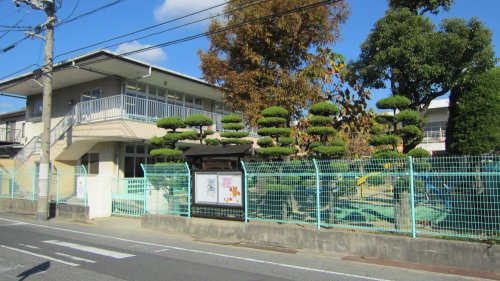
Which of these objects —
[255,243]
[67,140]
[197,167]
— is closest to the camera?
[255,243]

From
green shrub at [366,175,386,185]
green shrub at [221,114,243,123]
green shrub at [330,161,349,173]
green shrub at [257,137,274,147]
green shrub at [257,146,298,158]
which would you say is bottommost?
green shrub at [366,175,386,185]

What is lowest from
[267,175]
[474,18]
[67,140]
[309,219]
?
[309,219]

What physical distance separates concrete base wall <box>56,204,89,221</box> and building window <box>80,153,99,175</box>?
198 inches

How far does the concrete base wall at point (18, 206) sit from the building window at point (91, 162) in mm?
3705

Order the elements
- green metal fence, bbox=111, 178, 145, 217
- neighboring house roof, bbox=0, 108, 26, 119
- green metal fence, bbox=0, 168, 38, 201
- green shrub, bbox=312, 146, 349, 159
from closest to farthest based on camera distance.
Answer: green shrub, bbox=312, 146, 349, 159 < green metal fence, bbox=111, 178, 145, 217 < green metal fence, bbox=0, 168, 38, 201 < neighboring house roof, bbox=0, 108, 26, 119

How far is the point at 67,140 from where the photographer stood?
20312mm

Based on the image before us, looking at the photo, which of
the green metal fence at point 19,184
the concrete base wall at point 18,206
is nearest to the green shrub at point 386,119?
the concrete base wall at point 18,206

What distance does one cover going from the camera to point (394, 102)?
10.3 m

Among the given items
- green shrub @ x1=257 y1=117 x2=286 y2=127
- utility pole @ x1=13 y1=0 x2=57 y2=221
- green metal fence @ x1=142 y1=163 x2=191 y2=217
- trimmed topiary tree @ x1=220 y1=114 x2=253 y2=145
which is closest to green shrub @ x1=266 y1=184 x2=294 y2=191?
green shrub @ x1=257 y1=117 x2=286 y2=127

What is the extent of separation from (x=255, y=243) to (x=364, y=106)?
771cm

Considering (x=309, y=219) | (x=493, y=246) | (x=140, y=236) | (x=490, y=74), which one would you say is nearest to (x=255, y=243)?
(x=309, y=219)

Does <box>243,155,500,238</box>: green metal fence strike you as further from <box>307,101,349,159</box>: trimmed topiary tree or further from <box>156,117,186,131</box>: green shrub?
<box>156,117,186,131</box>: green shrub

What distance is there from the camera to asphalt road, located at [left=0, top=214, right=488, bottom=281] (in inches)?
276

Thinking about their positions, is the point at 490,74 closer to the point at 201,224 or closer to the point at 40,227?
the point at 201,224
